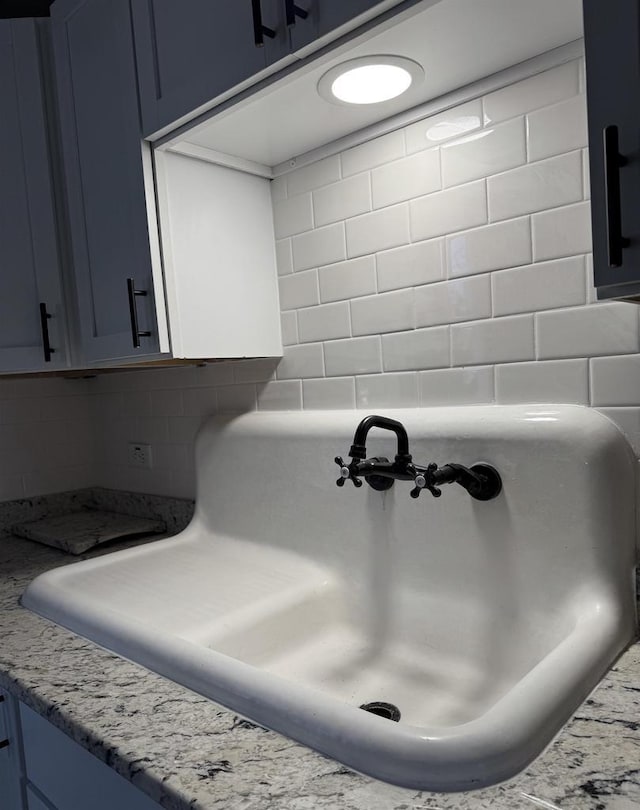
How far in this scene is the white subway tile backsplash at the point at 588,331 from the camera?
0.88 m

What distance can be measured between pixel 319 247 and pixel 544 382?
0.59 metres

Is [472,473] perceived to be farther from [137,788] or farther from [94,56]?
[94,56]

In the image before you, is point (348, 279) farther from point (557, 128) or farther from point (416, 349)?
point (557, 128)

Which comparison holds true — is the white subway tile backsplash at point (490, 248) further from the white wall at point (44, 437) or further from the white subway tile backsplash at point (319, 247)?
the white wall at point (44, 437)

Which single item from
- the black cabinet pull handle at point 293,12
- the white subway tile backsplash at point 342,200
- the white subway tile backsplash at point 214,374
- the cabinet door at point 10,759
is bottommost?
the cabinet door at point 10,759

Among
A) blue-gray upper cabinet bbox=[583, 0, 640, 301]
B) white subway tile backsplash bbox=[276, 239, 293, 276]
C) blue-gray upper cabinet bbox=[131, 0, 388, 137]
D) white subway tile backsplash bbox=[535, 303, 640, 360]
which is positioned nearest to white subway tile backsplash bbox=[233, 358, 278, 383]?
white subway tile backsplash bbox=[276, 239, 293, 276]

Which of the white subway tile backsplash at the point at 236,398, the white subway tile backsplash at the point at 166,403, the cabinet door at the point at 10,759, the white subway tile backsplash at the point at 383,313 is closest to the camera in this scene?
the cabinet door at the point at 10,759

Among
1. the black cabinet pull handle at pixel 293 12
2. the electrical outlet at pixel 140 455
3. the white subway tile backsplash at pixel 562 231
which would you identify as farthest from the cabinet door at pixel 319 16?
the electrical outlet at pixel 140 455

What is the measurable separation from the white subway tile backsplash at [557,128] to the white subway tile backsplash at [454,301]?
0.72 feet

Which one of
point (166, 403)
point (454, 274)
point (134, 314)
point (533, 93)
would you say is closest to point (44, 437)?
point (166, 403)

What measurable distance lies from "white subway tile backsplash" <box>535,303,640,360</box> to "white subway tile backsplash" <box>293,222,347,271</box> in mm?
476

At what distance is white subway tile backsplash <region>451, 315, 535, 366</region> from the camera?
1.00 meters

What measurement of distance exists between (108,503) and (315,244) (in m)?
1.18

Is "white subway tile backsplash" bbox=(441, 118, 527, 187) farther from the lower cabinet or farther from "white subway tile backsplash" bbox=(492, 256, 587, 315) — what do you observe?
the lower cabinet
